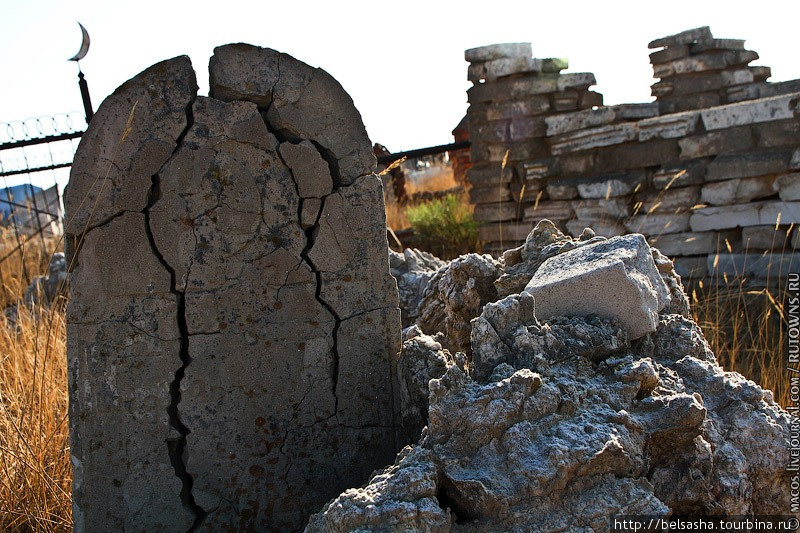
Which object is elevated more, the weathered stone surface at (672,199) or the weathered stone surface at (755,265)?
the weathered stone surface at (672,199)

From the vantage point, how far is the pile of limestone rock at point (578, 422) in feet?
6.21

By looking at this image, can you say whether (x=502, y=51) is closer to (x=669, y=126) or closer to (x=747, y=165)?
(x=669, y=126)

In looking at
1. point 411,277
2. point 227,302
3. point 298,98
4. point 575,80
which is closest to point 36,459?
point 227,302

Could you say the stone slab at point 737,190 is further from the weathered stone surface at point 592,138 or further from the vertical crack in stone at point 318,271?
the vertical crack in stone at point 318,271

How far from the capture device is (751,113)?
6.16 metres

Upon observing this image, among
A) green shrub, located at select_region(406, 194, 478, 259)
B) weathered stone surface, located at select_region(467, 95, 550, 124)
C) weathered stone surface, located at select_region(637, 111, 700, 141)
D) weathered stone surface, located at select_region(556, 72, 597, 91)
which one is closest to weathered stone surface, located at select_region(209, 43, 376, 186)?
weathered stone surface, located at select_region(637, 111, 700, 141)

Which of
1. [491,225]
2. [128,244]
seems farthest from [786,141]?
[128,244]

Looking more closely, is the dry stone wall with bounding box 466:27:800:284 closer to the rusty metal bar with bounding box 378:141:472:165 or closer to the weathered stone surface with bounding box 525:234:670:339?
the rusty metal bar with bounding box 378:141:472:165

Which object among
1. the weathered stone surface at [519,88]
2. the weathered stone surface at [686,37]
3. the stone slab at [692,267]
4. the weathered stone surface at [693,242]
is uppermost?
the weathered stone surface at [686,37]

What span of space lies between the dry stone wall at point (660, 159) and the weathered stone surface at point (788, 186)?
0.01 m

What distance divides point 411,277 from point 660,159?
3.52m

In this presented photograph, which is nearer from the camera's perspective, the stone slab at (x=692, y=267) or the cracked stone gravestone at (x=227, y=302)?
the cracked stone gravestone at (x=227, y=302)

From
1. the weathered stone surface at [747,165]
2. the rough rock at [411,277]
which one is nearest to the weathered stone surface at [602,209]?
the weathered stone surface at [747,165]

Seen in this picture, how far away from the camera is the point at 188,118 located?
2.38m
